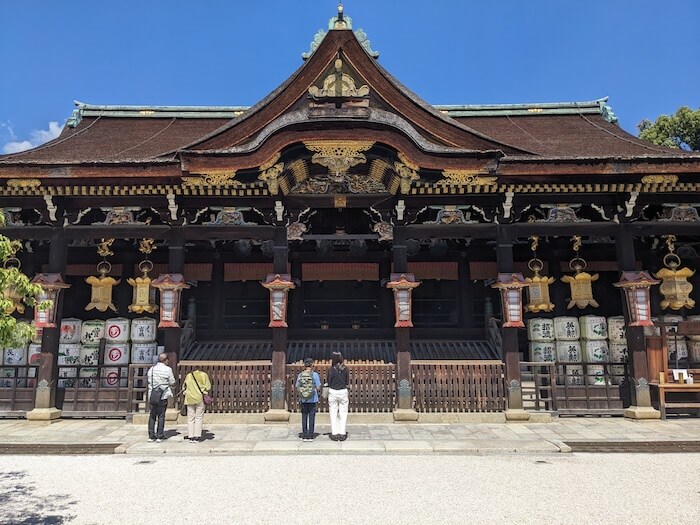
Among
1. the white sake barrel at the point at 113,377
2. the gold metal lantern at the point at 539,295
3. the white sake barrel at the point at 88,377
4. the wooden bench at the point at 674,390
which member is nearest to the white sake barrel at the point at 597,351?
the gold metal lantern at the point at 539,295

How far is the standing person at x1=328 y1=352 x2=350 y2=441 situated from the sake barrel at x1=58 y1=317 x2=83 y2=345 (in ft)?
26.4

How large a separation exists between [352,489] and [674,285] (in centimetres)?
1077

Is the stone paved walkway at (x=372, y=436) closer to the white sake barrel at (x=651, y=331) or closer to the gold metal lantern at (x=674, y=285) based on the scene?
the white sake barrel at (x=651, y=331)

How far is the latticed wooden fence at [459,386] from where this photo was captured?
11266 mm

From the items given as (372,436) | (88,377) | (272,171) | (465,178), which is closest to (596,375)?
(465,178)

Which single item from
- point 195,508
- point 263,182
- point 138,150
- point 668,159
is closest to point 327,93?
point 263,182

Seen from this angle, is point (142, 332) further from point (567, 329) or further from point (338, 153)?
point (567, 329)

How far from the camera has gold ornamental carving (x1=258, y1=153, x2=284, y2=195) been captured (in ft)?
34.8

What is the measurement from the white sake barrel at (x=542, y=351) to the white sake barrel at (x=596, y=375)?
100cm

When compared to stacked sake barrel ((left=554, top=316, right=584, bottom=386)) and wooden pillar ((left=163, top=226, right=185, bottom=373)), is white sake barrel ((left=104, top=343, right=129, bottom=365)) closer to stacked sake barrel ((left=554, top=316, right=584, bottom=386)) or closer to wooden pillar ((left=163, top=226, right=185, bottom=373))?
wooden pillar ((left=163, top=226, right=185, bottom=373))

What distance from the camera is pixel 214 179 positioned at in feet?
35.9

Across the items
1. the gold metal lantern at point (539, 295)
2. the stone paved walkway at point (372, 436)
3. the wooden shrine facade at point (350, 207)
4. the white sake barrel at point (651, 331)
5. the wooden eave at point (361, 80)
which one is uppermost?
the wooden eave at point (361, 80)

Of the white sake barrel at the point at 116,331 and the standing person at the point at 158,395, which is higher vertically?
the white sake barrel at the point at 116,331

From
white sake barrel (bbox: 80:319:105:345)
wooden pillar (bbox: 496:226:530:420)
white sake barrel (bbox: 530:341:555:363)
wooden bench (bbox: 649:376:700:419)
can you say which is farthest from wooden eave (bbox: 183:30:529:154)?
wooden bench (bbox: 649:376:700:419)
